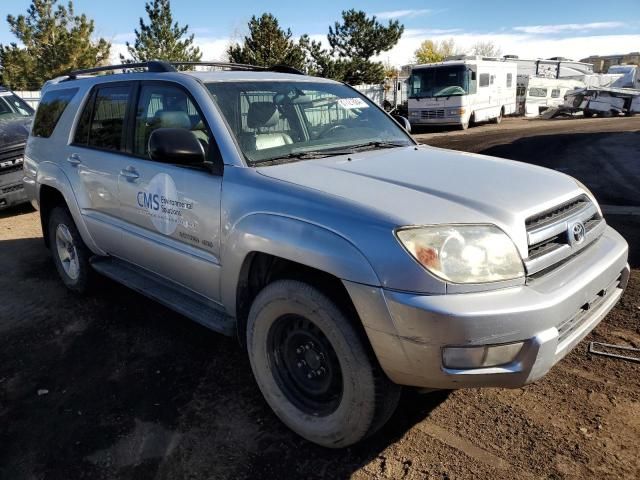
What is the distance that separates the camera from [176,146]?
2867 millimetres

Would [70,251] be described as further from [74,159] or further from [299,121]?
[299,121]

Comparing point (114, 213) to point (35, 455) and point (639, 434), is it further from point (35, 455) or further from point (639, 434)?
point (639, 434)

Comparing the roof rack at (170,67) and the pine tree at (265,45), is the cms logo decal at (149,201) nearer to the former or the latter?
the roof rack at (170,67)

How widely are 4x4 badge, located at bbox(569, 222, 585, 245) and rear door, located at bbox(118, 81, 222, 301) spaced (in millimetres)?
1844

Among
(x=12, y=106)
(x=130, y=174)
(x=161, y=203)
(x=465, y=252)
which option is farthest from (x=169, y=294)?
(x=12, y=106)

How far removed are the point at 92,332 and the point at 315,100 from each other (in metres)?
2.47

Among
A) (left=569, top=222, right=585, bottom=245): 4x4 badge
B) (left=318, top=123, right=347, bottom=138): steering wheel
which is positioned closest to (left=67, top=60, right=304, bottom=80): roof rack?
(left=318, top=123, right=347, bottom=138): steering wheel

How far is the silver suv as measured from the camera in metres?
2.14

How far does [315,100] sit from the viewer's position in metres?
3.69

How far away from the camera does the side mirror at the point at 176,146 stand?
286 cm

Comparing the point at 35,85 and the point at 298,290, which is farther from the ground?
the point at 35,85

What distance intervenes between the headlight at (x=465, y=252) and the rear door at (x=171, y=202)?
125 centimetres

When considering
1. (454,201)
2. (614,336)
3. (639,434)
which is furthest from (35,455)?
(614,336)

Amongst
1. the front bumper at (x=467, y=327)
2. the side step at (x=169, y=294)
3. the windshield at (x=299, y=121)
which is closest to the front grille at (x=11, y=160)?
the side step at (x=169, y=294)
